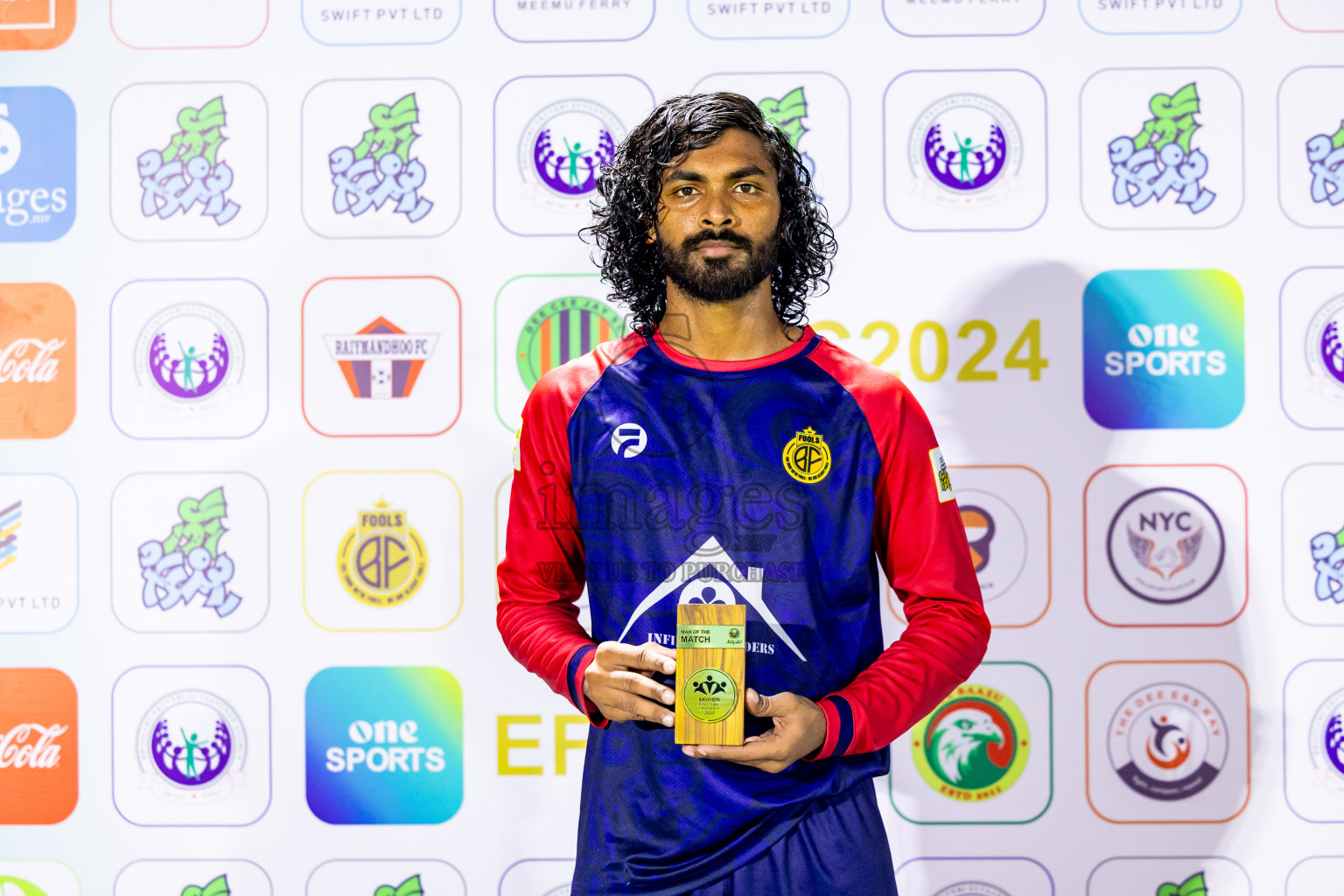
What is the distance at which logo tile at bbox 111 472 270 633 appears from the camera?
2004mm

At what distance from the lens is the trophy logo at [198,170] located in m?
2.02

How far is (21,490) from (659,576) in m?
1.55

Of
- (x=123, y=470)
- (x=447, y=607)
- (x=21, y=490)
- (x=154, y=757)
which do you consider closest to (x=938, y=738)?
(x=447, y=607)

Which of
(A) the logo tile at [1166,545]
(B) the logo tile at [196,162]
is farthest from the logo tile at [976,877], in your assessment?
(B) the logo tile at [196,162]

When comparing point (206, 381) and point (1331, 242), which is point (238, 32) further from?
point (1331, 242)

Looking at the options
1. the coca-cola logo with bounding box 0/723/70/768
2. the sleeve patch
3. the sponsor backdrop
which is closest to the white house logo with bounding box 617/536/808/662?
the sleeve patch

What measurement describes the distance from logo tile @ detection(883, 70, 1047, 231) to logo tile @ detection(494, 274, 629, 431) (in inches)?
25.1

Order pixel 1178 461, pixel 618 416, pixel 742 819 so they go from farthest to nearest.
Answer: pixel 1178 461
pixel 618 416
pixel 742 819

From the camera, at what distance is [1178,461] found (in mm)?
1950

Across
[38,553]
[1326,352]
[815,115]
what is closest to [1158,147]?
[1326,352]

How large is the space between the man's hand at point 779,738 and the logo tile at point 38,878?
5.53 feet

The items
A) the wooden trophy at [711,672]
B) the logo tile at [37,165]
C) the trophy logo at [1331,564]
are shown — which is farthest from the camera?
the logo tile at [37,165]

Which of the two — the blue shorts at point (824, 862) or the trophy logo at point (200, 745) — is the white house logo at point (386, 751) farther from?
the blue shorts at point (824, 862)

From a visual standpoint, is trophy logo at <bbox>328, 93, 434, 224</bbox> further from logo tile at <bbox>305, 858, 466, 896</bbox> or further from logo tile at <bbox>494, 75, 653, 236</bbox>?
logo tile at <bbox>305, 858, 466, 896</bbox>
